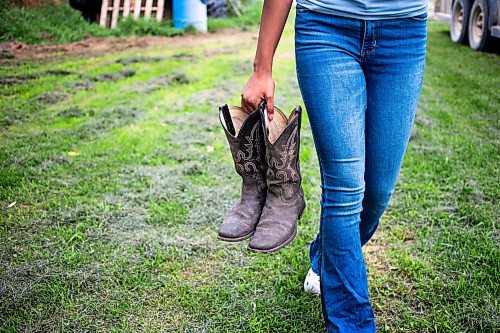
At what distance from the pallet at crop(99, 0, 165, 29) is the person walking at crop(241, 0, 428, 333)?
368 inches

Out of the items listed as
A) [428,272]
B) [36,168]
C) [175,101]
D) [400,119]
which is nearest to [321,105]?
[400,119]

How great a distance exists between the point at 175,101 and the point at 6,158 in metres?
2.14

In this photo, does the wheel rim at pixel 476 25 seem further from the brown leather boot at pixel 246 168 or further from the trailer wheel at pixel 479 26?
the brown leather boot at pixel 246 168

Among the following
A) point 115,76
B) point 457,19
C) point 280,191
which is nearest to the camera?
point 280,191

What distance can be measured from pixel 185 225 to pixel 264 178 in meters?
1.22

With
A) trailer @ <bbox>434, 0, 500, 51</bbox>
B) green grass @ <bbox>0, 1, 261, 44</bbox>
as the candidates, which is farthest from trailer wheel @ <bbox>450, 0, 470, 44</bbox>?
green grass @ <bbox>0, 1, 261, 44</bbox>

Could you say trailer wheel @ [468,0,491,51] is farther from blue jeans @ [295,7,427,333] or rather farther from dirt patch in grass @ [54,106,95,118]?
blue jeans @ [295,7,427,333]

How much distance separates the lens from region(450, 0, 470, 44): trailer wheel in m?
8.66

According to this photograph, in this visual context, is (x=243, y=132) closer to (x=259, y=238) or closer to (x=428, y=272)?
(x=259, y=238)

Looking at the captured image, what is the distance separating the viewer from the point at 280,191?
6.40ft

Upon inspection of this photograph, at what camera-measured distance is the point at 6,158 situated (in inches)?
156

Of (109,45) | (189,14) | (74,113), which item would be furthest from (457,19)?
(74,113)

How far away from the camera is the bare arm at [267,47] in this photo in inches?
66.4

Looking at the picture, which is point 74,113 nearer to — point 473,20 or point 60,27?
point 60,27
